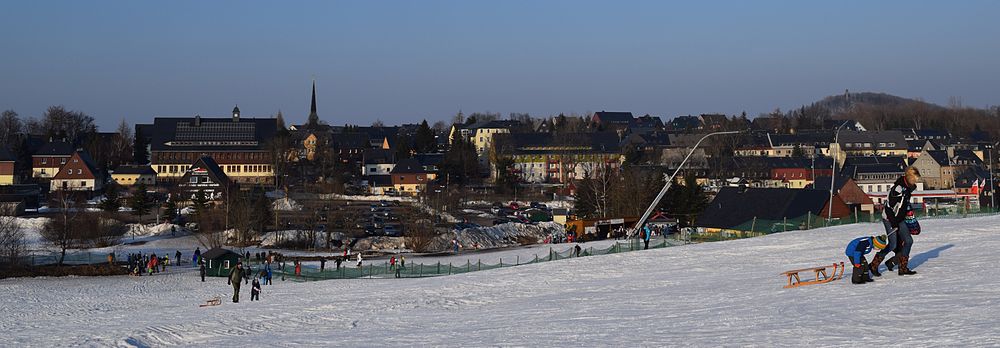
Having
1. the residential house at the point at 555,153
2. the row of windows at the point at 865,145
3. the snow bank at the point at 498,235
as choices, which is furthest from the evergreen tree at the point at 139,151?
the row of windows at the point at 865,145

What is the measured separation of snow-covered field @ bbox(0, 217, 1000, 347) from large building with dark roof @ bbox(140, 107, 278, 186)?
7252 cm

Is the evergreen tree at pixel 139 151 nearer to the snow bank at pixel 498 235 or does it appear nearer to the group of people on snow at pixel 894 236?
the snow bank at pixel 498 235

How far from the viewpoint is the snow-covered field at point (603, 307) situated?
564 inches

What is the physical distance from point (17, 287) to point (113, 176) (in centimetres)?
6569

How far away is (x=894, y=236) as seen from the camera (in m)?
17.5

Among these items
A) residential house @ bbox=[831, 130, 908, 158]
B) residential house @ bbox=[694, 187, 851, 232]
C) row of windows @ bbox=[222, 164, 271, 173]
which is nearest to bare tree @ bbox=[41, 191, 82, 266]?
residential house @ bbox=[694, 187, 851, 232]

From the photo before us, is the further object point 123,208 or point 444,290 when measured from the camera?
point 123,208

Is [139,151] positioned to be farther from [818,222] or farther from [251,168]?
[818,222]

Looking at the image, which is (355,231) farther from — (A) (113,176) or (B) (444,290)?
(A) (113,176)

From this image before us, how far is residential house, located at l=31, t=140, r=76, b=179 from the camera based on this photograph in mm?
99062

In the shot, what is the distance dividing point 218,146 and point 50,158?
15671 mm

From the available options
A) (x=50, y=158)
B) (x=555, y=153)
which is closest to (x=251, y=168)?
(x=50, y=158)

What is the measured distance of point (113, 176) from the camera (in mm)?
97312

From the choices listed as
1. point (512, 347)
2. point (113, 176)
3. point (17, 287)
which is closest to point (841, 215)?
point (17, 287)
